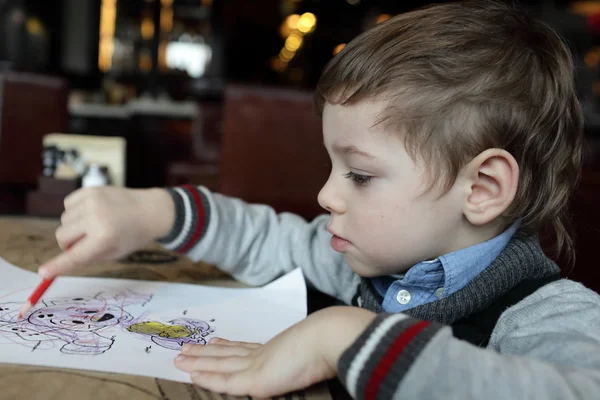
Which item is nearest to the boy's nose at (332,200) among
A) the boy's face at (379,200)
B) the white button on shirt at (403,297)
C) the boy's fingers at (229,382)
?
the boy's face at (379,200)

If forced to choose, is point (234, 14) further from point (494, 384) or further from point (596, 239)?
point (494, 384)

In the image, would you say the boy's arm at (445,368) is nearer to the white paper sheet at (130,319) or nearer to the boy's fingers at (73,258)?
the white paper sheet at (130,319)

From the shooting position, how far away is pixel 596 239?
1118mm

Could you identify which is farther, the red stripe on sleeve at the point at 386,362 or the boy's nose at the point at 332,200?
the boy's nose at the point at 332,200

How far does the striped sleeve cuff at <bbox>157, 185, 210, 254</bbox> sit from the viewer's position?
71 cm

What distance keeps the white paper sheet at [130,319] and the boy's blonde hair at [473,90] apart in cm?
22

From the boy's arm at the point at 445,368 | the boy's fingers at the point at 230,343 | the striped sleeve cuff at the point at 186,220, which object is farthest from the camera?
the striped sleeve cuff at the point at 186,220

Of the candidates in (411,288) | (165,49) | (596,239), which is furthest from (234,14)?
(411,288)

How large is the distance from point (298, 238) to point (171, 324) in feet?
0.89

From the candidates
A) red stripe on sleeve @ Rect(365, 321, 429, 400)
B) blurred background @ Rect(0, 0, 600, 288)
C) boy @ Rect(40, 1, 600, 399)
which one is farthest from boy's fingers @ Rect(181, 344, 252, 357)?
blurred background @ Rect(0, 0, 600, 288)

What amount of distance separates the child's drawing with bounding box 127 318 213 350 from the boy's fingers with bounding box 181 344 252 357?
0.08 ft

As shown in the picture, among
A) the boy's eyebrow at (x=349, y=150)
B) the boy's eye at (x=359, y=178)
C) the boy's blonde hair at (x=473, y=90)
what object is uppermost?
the boy's blonde hair at (x=473, y=90)

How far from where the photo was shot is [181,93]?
4.87 meters

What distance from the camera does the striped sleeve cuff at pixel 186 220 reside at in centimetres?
71
